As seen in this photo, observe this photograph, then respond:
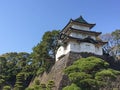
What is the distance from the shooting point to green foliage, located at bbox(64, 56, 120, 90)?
16.4 metres

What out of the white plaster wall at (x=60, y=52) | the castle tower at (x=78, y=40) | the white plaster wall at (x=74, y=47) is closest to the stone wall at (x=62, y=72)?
the white plaster wall at (x=74, y=47)

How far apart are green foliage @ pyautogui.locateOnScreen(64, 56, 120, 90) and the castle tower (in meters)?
8.97

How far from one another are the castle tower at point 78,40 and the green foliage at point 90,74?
897cm

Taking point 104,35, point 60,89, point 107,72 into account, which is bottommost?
point 60,89

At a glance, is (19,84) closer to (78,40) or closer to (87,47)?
(78,40)

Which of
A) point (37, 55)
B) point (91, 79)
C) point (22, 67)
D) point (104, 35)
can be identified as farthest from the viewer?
point (104, 35)

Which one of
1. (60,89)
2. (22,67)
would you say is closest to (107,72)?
(60,89)

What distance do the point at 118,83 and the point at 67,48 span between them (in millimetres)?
7268

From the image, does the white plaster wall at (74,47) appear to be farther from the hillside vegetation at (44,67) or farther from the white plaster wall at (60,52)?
the hillside vegetation at (44,67)

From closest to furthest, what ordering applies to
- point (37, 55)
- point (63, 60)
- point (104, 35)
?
point (63, 60) → point (37, 55) → point (104, 35)

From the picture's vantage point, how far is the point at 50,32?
29.9m

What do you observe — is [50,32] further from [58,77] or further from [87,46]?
[58,77]

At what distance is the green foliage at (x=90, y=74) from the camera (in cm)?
1639

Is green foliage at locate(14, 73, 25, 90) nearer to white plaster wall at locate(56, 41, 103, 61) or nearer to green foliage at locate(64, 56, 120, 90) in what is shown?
white plaster wall at locate(56, 41, 103, 61)
